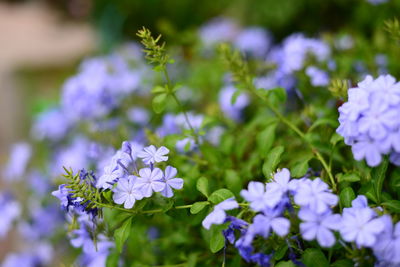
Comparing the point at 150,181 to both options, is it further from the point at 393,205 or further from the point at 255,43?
the point at 255,43

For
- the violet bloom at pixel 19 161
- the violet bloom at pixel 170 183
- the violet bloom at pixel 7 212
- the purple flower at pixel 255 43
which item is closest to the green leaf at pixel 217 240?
the violet bloom at pixel 170 183

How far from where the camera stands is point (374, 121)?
706mm

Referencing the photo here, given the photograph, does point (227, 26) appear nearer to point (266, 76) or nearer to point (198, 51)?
point (198, 51)

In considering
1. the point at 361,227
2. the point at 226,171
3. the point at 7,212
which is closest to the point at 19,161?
the point at 7,212

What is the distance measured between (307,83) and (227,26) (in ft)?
4.56

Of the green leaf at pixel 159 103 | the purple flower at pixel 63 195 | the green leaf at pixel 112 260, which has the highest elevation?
the green leaf at pixel 159 103

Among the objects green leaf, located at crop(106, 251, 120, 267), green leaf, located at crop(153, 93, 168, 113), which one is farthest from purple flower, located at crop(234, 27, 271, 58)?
green leaf, located at crop(106, 251, 120, 267)

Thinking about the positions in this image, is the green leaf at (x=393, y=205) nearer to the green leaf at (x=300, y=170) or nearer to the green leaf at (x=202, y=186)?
the green leaf at (x=300, y=170)

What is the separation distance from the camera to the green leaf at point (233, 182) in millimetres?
975

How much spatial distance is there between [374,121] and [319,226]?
0.61 ft

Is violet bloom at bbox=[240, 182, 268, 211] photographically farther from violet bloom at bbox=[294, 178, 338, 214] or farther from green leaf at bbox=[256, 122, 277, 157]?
green leaf at bbox=[256, 122, 277, 157]

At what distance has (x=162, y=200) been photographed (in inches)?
35.1

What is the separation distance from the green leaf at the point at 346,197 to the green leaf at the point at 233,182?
0.23 metres

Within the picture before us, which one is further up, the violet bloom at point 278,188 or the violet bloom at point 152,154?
the violet bloom at point 152,154
